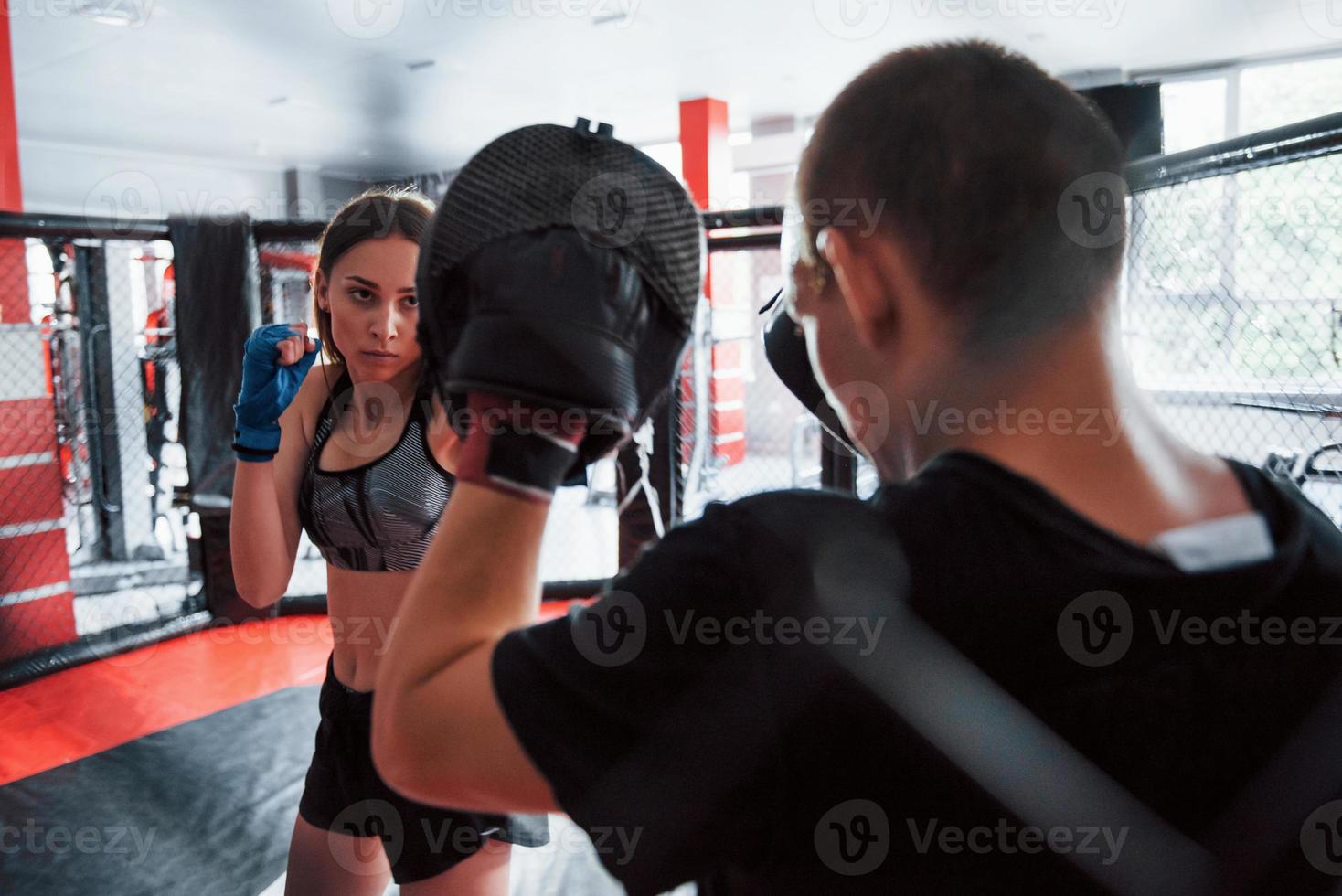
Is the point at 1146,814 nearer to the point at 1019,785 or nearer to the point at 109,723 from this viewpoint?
the point at 1019,785

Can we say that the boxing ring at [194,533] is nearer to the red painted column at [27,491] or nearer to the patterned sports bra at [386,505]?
the red painted column at [27,491]

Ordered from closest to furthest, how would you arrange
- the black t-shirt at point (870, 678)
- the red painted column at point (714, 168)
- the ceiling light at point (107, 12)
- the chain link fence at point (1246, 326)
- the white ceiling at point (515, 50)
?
the black t-shirt at point (870, 678) → the chain link fence at point (1246, 326) → the ceiling light at point (107, 12) → the white ceiling at point (515, 50) → the red painted column at point (714, 168)

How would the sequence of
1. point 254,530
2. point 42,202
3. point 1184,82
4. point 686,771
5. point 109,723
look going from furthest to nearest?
point 42,202 → point 1184,82 → point 109,723 → point 254,530 → point 686,771

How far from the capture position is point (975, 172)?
50 cm

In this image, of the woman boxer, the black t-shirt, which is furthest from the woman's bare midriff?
the black t-shirt

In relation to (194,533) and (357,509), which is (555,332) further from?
(194,533)

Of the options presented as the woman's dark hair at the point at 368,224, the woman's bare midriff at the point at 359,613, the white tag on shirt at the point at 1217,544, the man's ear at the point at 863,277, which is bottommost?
the woman's bare midriff at the point at 359,613

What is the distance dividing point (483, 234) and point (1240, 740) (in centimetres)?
54

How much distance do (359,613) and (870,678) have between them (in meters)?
1.17

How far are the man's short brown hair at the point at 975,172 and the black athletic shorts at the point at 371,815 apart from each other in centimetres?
104

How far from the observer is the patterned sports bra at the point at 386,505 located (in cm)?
142

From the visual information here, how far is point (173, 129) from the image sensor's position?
30.7 ft

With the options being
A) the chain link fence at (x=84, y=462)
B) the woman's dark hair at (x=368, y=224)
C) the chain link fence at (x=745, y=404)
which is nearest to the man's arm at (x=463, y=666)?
the woman's dark hair at (x=368, y=224)

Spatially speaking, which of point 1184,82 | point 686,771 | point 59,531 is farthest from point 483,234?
point 1184,82
